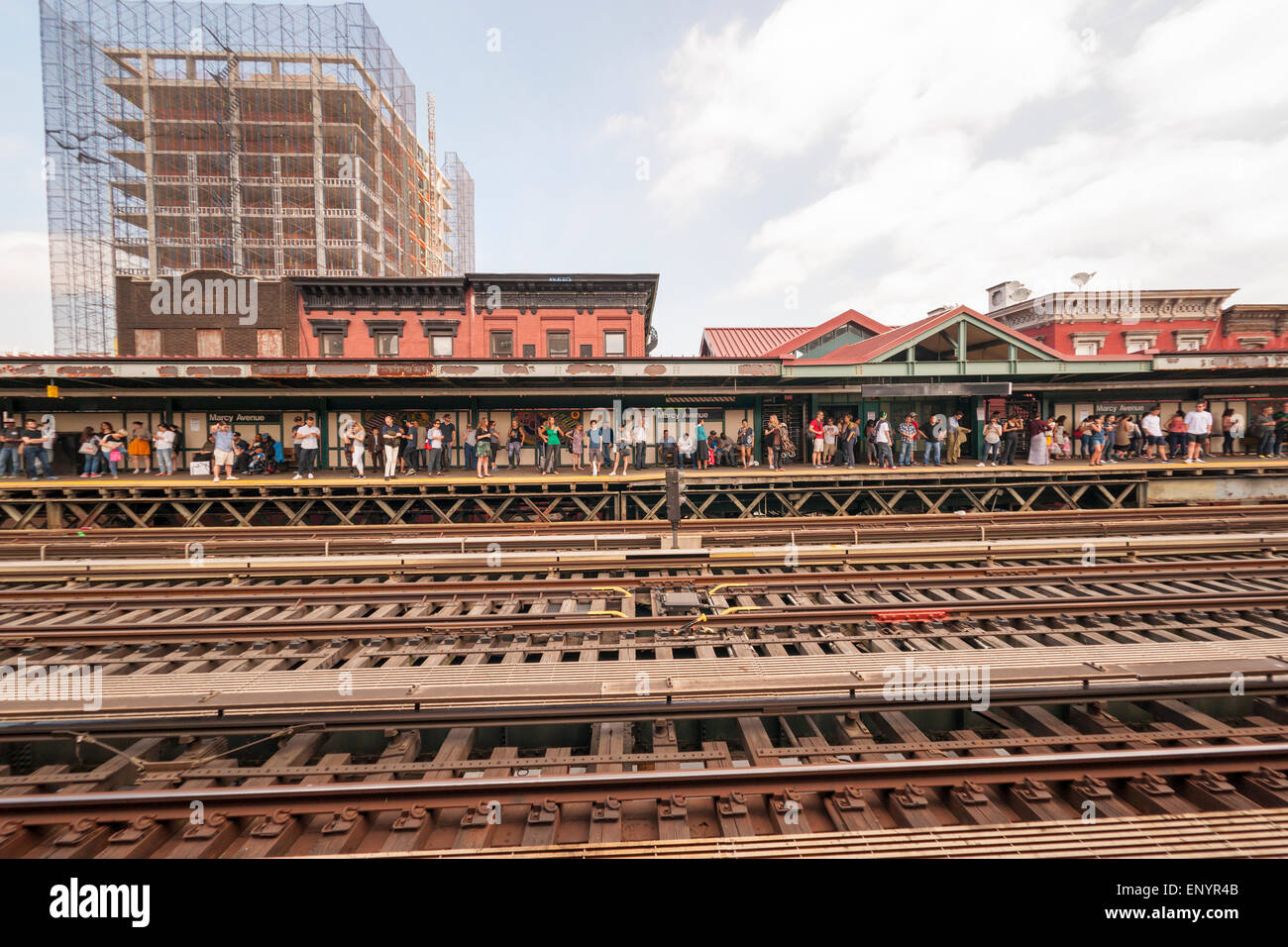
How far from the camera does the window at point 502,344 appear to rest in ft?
78.0

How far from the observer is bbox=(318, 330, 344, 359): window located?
917 inches

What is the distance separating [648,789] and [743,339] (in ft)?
87.1

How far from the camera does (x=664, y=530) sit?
11922 millimetres

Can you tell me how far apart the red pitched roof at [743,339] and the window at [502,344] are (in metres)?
10.3

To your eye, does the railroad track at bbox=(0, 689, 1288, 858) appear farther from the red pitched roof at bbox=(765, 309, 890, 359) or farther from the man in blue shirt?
the red pitched roof at bbox=(765, 309, 890, 359)

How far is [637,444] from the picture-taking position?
1848 centimetres

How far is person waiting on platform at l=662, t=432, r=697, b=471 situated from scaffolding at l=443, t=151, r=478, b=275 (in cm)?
5798

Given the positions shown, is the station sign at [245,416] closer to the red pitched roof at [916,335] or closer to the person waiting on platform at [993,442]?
the red pitched roof at [916,335]

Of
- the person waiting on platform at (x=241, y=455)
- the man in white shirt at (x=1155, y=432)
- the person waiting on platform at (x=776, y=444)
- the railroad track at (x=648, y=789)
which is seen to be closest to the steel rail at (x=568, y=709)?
the railroad track at (x=648, y=789)

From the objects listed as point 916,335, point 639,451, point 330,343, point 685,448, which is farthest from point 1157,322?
point 330,343

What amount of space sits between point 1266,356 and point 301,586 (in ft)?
89.2

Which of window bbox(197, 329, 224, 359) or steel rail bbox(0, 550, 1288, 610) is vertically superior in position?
window bbox(197, 329, 224, 359)

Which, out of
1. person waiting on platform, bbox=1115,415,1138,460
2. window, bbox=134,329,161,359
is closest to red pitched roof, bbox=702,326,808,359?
person waiting on platform, bbox=1115,415,1138,460

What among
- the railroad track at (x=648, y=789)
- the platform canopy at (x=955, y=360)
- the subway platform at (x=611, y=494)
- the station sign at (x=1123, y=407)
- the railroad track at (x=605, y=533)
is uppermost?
the platform canopy at (x=955, y=360)
